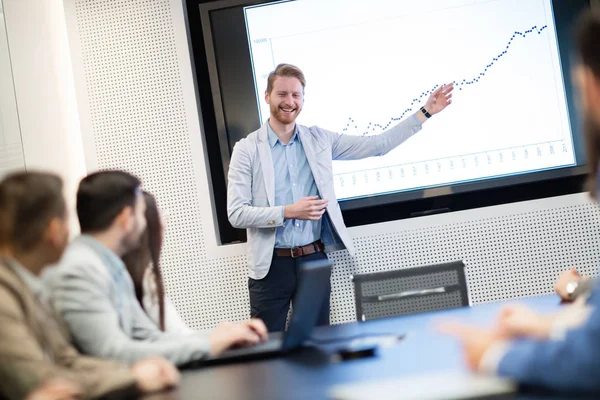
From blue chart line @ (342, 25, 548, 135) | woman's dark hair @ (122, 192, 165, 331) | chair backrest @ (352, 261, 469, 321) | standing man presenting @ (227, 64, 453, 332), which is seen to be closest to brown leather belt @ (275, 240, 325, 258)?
standing man presenting @ (227, 64, 453, 332)

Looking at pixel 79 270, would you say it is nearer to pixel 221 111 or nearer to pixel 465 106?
pixel 221 111

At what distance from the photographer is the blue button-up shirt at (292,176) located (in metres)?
4.32

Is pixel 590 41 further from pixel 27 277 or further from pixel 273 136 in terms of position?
pixel 273 136

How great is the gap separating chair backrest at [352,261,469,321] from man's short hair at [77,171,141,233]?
1.17m

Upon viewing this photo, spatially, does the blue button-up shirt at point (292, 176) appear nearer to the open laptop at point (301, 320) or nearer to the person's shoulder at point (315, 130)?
the person's shoulder at point (315, 130)

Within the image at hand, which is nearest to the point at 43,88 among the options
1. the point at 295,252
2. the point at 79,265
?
the point at 295,252

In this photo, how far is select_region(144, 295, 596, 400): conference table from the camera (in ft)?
5.14

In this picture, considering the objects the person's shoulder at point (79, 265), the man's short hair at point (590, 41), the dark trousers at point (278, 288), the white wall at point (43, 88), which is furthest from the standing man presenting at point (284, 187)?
the man's short hair at point (590, 41)

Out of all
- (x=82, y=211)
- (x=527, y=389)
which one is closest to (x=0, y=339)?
(x=82, y=211)

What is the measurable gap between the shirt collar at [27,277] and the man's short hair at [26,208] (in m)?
0.04

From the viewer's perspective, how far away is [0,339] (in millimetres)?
1615

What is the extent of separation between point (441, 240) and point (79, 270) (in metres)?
2.99

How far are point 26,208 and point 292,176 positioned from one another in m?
2.63

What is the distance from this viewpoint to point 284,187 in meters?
4.35
